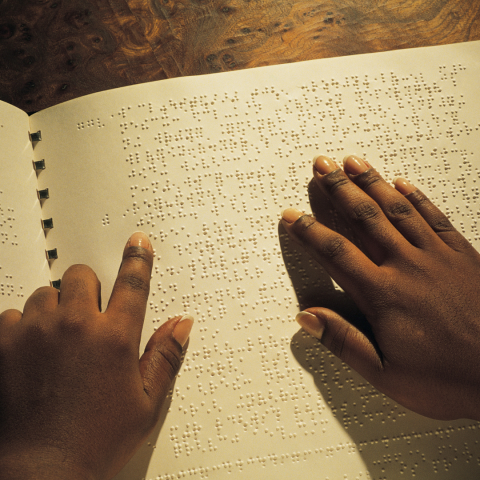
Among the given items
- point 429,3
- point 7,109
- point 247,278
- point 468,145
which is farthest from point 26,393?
point 429,3

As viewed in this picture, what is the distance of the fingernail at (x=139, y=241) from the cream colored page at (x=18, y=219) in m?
0.16

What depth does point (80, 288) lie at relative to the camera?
570 mm

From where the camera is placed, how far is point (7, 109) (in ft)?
2.10

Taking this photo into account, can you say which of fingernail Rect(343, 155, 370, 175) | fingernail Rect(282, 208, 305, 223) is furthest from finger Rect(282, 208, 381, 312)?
fingernail Rect(343, 155, 370, 175)

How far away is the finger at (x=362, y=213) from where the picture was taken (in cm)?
58

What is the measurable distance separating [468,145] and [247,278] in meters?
0.45

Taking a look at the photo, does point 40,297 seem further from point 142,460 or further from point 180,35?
point 180,35

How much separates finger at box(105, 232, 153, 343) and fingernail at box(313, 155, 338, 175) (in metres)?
0.31

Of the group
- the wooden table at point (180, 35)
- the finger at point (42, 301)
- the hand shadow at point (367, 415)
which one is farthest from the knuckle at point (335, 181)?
the finger at point (42, 301)

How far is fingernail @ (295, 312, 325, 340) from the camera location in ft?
1.91

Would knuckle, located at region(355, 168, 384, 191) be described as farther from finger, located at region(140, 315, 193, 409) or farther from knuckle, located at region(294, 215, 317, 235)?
finger, located at region(140, 315, 193, 409)

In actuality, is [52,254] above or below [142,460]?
above

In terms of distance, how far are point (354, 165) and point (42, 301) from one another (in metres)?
0.53

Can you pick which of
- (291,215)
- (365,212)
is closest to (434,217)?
(365,212)
